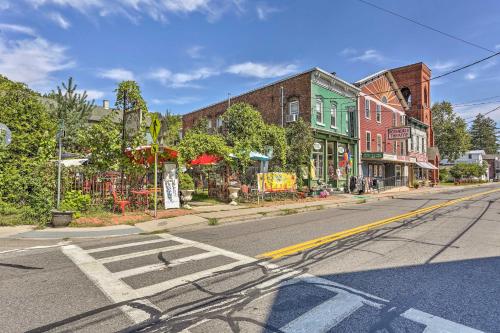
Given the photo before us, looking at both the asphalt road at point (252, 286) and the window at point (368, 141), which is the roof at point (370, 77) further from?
the asphalt road at point (252, 286)

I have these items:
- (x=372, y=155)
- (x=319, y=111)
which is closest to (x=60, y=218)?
(x=319, y=111)

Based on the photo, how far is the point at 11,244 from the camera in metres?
7.47

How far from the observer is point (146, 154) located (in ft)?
41.1

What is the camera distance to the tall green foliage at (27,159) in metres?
10.1

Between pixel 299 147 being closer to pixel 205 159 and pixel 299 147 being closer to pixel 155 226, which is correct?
pixel 205 159

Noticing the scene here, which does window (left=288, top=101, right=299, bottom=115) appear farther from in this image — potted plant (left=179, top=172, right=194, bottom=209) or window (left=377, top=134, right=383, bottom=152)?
potted plant (left=179, top=172, right=194, bottom=209)

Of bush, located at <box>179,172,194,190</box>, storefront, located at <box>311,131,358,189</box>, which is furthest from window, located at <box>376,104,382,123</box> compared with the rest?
bush, located at <box>179,172,194,190</box>

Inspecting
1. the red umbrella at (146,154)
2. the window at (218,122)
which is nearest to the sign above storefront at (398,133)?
the window at (218,122)

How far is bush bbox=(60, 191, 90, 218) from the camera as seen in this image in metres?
10.5

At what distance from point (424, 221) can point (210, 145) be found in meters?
10.1

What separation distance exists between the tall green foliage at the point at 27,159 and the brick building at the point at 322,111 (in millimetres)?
16627

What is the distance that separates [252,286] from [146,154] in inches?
364

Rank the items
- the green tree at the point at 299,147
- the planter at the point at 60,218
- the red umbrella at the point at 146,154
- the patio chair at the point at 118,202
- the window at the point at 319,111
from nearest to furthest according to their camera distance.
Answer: the planter at the point at 60,218 < the patio chair at the point at 118,202 < the red umbrella at the point at 146,154 < the green tree at the point at 299,147 < the window at the point at 319,111

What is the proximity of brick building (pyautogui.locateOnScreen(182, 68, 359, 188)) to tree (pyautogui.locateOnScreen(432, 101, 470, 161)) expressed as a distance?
38638 millimetres
